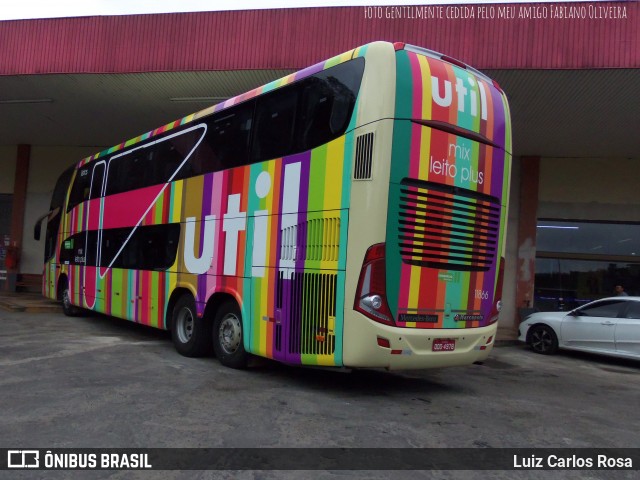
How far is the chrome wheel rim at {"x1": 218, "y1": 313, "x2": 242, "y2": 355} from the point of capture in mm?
7047

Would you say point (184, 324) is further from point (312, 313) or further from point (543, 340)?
point (543, 340)

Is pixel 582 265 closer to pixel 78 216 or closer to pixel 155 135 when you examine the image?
pixel 155 135

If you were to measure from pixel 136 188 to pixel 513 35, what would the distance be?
7754mm

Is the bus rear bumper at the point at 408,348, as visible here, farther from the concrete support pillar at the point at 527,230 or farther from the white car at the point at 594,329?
the concrete support pillar at the point at 527,230

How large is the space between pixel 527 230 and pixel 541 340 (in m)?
4.94

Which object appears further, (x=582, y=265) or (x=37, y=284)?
(x=37, y=284)

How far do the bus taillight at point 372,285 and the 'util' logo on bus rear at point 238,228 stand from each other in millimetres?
1083

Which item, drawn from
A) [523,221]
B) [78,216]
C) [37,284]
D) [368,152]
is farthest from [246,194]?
[37,284]

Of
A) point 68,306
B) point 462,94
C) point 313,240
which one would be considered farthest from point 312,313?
point 68,306

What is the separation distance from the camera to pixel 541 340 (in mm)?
11352

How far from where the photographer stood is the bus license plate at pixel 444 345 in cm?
576

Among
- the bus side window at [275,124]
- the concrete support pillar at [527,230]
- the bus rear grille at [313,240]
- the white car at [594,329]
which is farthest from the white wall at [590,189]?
the bus rear grille at [313,240]

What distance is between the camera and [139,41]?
11.4 meters

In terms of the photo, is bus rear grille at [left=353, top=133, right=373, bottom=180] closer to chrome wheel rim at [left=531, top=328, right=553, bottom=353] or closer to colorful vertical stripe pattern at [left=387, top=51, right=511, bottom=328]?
colorful vertical stripe pattern at [left=387, top=51, right=511, bottom=328]
